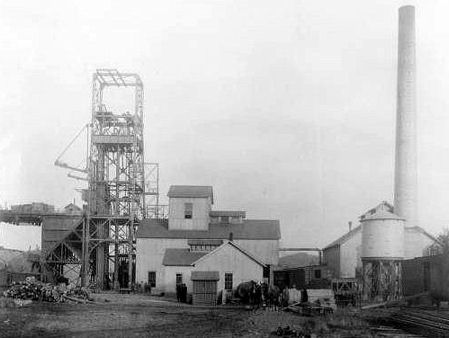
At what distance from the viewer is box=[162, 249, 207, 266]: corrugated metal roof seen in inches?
1612

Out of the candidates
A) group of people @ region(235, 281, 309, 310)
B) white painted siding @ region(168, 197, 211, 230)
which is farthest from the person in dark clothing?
white painted siding @ region(168, 197, 211, 230)

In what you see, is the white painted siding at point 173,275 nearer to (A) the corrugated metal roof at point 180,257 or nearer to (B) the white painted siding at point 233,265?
(A) the corrugated metal roof at point 180,257

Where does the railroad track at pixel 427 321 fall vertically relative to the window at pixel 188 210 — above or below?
below

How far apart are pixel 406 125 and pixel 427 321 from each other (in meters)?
25.6

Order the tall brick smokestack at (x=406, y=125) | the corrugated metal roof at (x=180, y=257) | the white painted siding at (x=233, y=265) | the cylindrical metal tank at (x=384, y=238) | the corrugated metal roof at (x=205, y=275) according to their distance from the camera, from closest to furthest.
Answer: the corrugated metal roof at (x=205, y=275)
the cylindrical metal tank at (x=384, y=238)
the white painted siding at (x=233, y=265)
the corrugated metal roof at (x=180, y=257)
the tall brick smokestack at (x=406, y=125)

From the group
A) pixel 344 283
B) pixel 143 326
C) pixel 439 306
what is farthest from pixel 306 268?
pixel 143 326

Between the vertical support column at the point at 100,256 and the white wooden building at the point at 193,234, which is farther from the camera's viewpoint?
the vertical support column at the point at 100,256

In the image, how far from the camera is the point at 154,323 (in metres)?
21.6

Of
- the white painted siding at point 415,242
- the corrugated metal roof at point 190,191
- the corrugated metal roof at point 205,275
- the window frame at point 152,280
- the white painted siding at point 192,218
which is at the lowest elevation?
the window frame at point 152,280

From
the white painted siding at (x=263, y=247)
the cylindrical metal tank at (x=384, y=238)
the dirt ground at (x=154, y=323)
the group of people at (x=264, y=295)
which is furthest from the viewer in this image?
the white painted siding at (x=263, y=247)

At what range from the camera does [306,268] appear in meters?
49.8

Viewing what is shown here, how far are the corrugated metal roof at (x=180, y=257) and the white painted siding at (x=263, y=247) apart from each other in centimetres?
651

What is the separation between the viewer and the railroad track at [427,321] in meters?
19.4

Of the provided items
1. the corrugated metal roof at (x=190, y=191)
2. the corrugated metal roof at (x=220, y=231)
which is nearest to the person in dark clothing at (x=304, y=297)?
the corrugated metal roof at (x=220, y=231)
